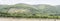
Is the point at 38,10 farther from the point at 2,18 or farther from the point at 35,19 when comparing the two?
the point at 2,18

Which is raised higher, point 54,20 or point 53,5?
point 53,5

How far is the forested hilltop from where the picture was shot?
0.78 metres

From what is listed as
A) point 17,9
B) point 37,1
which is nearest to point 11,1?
point 17,9

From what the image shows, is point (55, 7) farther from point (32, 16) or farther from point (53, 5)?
point (32, 16)

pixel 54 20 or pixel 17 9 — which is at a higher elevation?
pixel 17 9

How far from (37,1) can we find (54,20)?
0.22 m

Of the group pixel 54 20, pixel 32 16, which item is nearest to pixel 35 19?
pixel 32 16

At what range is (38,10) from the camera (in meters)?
0.80

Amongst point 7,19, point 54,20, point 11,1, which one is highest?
point 11,1

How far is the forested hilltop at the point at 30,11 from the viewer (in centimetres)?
78

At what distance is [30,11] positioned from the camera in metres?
0.80

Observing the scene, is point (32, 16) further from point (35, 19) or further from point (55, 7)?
point (55, 7)

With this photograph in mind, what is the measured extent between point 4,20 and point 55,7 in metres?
0.45

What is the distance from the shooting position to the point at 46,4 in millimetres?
819
